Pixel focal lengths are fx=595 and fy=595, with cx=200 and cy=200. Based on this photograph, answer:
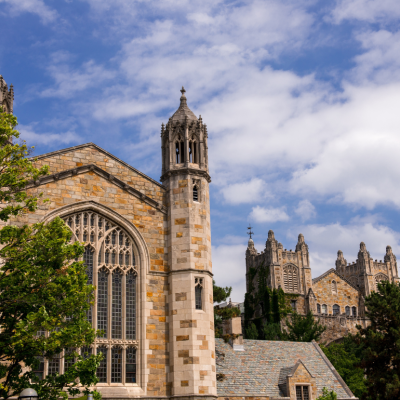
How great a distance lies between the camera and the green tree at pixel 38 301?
16.0m

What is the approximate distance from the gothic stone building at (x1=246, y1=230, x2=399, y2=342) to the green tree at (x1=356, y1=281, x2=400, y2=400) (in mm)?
40869

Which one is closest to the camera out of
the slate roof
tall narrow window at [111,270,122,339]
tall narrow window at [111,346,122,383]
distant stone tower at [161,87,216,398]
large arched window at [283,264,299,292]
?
tall narrow window at [111,346,122,383]

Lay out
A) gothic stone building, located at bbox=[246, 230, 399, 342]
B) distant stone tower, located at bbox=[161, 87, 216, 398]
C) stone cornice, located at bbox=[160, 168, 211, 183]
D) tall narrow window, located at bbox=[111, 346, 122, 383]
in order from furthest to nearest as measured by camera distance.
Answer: gothic stone building, located at bbox=[246, 230, 399, 342], stone cornice, located at bbox=[160, 168, 211, 183], distant stone tower, located at bbox=[161, 87, 216, 398], tall narrow window, located at bbox=[111, 346, 122, 383]

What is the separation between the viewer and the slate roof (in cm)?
3045

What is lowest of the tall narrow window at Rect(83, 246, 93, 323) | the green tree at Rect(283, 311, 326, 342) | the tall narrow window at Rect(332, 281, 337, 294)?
the tall narrow window at Rect(83, 246, 93, 323)

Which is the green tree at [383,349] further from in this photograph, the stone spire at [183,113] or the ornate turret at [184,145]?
the stone spire at [183,113]

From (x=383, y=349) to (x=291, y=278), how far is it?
→ 47453 millimetres

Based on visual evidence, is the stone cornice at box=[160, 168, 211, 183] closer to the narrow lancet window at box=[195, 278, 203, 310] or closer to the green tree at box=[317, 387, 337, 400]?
the narrow lancet window at box=[195, 278, 203, 310]

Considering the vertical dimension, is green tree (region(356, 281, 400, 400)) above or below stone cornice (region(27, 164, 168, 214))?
below

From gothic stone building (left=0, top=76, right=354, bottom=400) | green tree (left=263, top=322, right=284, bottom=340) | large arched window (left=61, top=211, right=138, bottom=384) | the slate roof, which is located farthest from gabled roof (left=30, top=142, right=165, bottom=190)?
green tree (left=263, top=322, right=284, bottom=340)

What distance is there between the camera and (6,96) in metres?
25.2

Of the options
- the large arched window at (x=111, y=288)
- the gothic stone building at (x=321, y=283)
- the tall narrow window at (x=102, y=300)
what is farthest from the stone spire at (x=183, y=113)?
the gothic stone building at (x=321, y=283)

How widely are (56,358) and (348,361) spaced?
27.8 meters

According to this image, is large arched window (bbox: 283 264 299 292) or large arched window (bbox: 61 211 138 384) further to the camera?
large arched window (bbox: 283 264 299 292)
